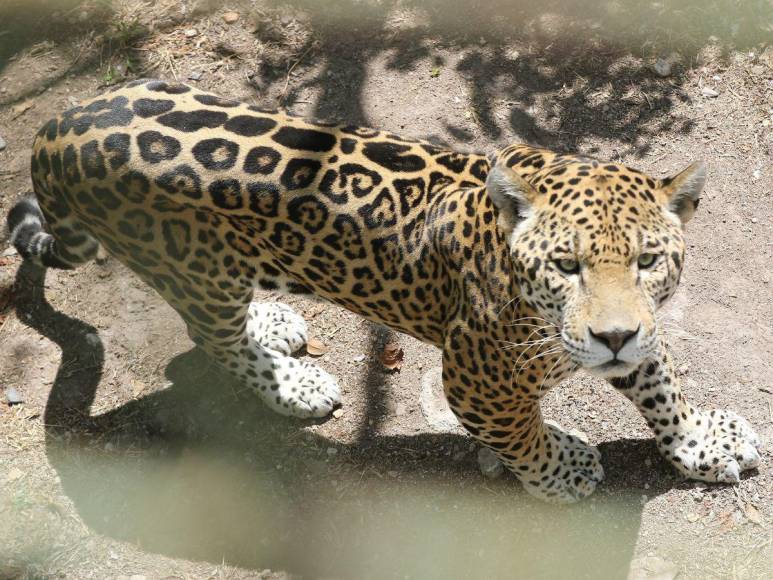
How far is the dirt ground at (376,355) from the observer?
242 inches

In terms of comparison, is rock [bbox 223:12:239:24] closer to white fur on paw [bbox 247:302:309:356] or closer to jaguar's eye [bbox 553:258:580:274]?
white fur on paw [bbox 247:302:309:356]

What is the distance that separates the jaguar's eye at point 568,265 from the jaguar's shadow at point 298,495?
2.43 metres

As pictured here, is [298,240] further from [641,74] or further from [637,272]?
[641,74]

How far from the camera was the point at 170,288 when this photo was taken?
5906 mm

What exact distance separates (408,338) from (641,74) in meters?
3.49

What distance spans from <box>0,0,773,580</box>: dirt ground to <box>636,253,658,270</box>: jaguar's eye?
2.44 metres

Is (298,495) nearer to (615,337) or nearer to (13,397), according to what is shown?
(13,397)

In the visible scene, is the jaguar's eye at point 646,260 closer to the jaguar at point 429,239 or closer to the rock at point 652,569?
the jaguar at point 429,239

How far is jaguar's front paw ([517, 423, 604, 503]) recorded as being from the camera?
236 inches

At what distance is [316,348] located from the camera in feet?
23.9

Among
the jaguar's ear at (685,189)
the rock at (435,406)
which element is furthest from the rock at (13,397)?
the jaguar's ear at (685,189)

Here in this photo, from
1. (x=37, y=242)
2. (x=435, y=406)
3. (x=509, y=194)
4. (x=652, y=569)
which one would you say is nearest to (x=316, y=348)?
(x=435, y=406)

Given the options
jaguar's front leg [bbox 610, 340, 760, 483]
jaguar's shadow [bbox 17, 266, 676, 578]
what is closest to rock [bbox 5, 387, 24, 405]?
jaguar's shadow [bbox 17, 266, 676, 578]

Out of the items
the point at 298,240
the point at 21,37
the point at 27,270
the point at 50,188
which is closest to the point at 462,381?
the point at 298,240
